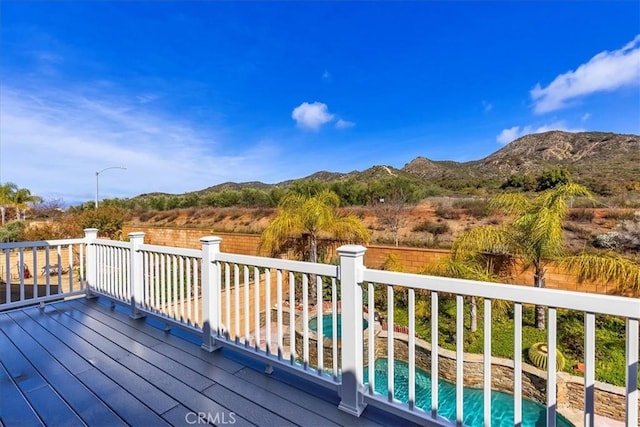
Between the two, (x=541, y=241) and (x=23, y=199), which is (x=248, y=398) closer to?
(x=541, y=241)

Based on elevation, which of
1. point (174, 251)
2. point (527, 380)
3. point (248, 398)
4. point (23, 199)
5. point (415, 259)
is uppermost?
point (23, 199)

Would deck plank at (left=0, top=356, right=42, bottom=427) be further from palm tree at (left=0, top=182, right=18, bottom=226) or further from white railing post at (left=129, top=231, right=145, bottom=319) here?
palm tree at (left=0, top=182, right=18, bottom=226)

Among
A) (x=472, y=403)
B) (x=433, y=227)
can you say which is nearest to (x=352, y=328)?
(x=472, y=403)

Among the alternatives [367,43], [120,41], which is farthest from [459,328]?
[367,43]

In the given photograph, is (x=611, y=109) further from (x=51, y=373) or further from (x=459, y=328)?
(x=51, y=373)

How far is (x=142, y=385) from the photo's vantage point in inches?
84.1

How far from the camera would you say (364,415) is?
184 cm

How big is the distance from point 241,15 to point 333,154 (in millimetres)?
12931

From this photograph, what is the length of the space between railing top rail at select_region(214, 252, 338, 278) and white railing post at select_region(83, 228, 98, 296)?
2.57 meters

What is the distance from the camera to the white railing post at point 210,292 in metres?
2.62

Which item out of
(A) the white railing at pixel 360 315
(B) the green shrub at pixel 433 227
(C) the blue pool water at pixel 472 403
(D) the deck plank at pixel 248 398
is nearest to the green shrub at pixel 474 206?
(B) the green shrub at pixel 433 227

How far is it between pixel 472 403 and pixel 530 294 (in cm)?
412

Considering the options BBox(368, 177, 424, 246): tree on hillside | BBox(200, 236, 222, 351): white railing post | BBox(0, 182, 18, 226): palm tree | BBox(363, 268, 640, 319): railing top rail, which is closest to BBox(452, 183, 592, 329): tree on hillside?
BBox(368, 177, 424, 246): tree on hillside

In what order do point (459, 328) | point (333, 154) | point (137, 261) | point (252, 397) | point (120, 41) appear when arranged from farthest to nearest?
point (333, 154)
point (120, 41)
point (137, 261)
point (252, 397)
point (459, 328)
